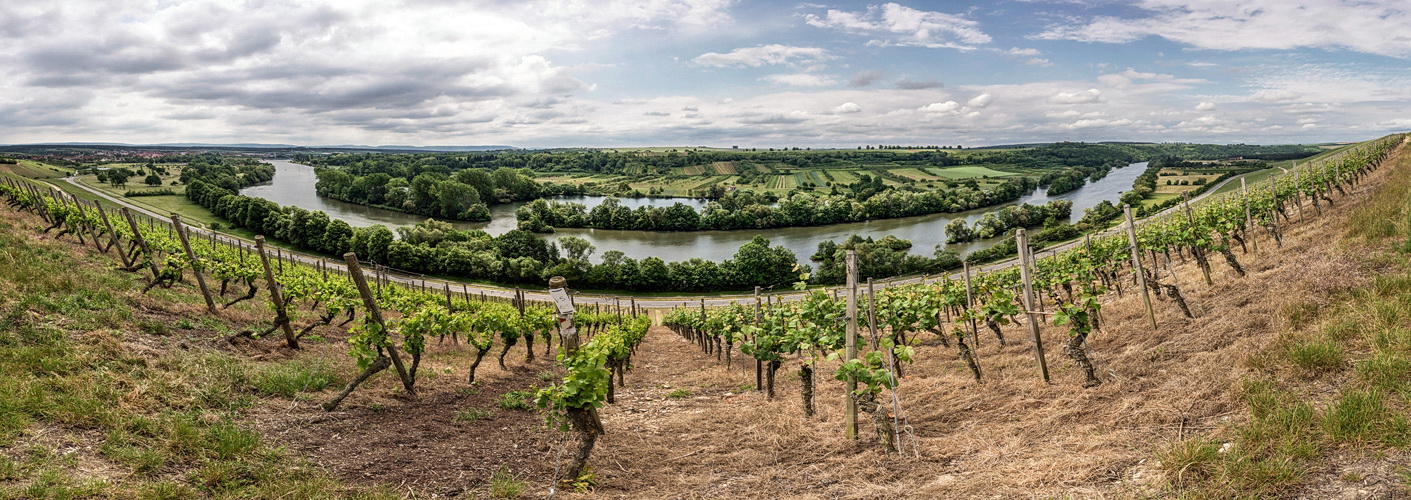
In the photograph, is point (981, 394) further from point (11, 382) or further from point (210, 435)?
point (11, 382)

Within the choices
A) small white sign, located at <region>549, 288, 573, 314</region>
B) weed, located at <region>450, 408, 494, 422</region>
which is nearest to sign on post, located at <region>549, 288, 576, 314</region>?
small white sign, located at <region>549, 288, 573, 314</region>

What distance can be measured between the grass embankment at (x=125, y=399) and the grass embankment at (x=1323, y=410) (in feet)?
22.5

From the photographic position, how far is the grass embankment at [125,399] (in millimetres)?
4820

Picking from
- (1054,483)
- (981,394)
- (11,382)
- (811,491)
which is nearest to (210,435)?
(11,382)

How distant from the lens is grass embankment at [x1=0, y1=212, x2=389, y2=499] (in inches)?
190

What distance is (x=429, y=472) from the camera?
5785mm

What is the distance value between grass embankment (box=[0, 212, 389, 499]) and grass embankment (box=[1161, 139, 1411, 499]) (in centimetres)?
685

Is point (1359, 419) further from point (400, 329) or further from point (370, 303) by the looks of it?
point (400, 329)

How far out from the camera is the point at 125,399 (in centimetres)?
617

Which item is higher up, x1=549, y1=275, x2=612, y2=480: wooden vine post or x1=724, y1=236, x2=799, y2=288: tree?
x1=549, y1=275, x2=612, y2=480: wooden vine post

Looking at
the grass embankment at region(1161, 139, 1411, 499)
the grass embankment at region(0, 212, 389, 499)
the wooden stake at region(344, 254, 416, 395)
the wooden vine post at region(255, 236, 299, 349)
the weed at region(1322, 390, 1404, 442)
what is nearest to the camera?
the grass embankment at region(1161, 139, 1411, 499)

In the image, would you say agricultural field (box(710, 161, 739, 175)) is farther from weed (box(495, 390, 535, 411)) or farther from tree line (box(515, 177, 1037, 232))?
weed (box(495, 390, 535, 411))

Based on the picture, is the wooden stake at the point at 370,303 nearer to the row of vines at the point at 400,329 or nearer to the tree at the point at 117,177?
the row of vines at the point at 400,329

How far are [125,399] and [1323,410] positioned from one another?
1129 centimetres
